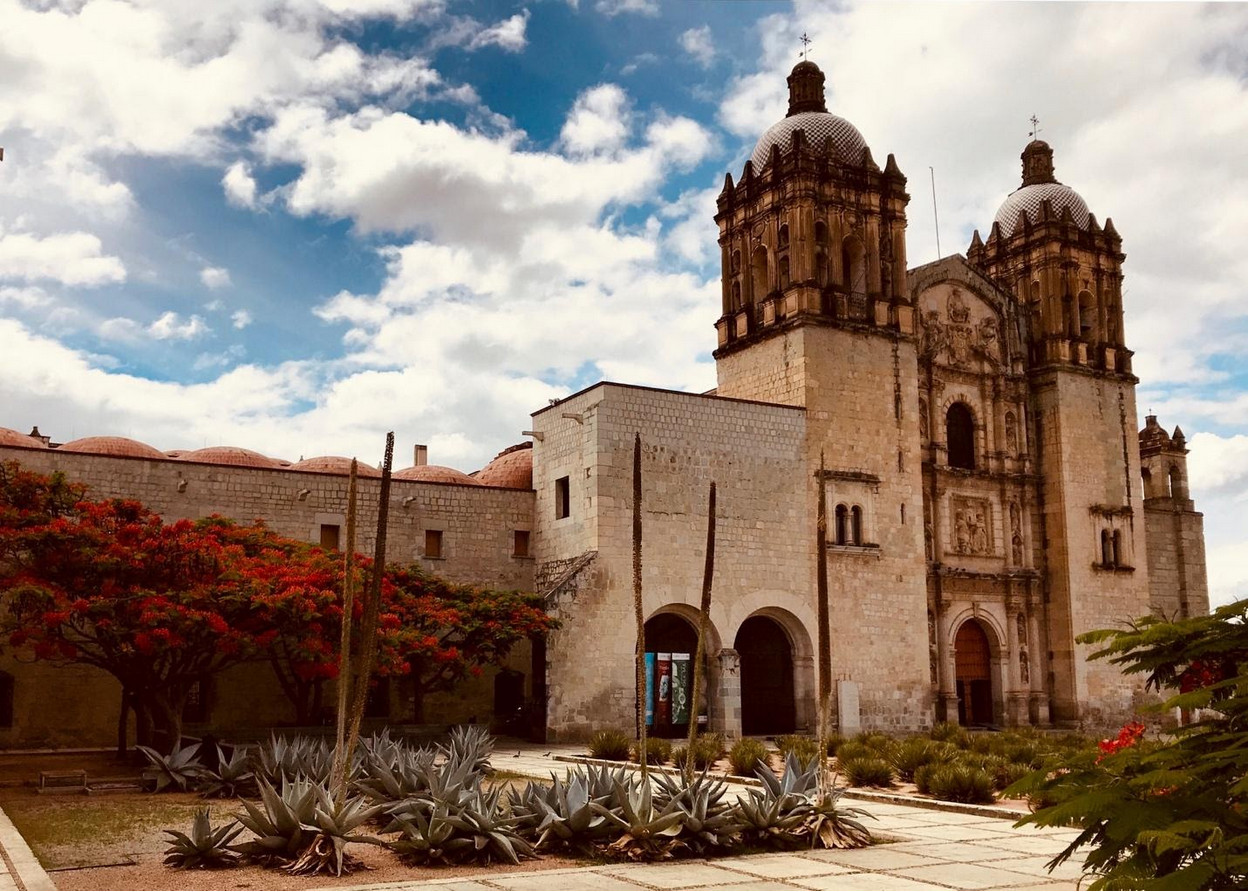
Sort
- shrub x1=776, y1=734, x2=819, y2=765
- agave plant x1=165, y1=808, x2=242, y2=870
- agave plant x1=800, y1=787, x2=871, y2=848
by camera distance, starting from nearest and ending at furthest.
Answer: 1. agave plant x1=165, y1=808, x2=242, y2=870
2. agave plant x1=800, y1=787, x2=871, y2=848
3. shrub x1=776, y1=734, x2=819, y2=765

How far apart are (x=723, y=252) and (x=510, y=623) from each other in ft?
44.0

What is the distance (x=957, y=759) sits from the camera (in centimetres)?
1559

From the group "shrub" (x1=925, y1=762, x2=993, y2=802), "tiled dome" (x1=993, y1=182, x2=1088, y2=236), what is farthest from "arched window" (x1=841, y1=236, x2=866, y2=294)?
"shrub" (x1=925, y1=762, x2=993, y2=802)

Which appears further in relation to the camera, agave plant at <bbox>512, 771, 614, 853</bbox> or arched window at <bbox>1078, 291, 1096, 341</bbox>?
arched window at <bbox>1078, 291, 1096, 341</bbox>

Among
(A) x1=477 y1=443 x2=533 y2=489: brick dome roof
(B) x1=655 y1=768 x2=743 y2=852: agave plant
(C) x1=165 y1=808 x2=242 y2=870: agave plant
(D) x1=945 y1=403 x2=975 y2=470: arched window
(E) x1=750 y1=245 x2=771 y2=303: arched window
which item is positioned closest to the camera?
(C) x1=165 y1=808 x2=242 y2=870: agave plant

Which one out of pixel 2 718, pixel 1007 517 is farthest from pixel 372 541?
pixel 1007 517

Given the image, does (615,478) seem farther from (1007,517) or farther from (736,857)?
(736,857)

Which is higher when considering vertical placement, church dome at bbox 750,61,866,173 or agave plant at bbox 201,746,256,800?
church dome at bbox 750,61,866,173

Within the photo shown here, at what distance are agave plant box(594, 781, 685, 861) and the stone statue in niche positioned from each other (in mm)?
21902

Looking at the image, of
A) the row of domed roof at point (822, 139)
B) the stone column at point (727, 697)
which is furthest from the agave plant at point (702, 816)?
the row of domed roof at point (822, 139)

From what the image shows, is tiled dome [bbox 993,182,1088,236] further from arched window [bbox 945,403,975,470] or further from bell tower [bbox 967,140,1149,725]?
arched window [bbox 945,403,975,470]

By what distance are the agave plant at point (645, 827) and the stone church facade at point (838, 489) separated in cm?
1330

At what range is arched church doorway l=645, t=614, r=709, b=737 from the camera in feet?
80.6

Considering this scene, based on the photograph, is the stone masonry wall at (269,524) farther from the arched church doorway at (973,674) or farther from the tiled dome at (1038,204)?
the tiled dome at (1038,204)
